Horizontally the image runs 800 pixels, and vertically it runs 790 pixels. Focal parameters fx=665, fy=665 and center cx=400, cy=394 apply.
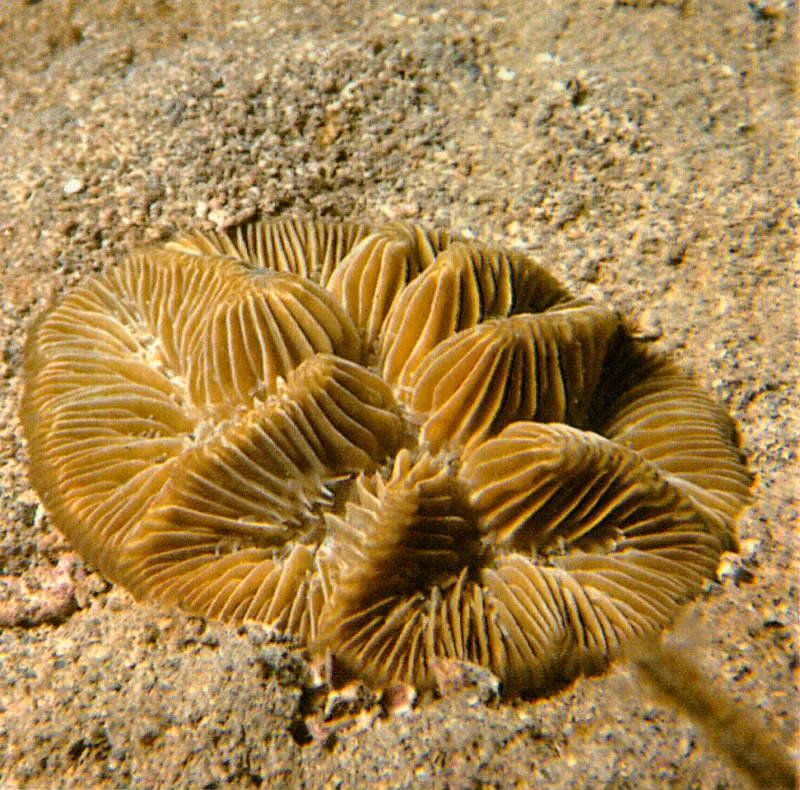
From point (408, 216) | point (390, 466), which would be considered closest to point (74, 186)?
point (408, 216)

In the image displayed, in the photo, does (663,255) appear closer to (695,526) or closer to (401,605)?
(695,526)

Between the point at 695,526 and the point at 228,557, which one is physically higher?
the point at 228,557

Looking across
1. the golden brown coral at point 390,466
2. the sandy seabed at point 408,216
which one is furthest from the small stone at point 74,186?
the golden brown coral at point 390,466

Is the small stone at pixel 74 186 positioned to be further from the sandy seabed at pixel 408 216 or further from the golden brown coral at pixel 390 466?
the golden brown coral at pixel 390 466

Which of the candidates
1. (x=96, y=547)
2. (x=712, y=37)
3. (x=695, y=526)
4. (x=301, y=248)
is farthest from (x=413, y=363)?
(x=712, y=37)

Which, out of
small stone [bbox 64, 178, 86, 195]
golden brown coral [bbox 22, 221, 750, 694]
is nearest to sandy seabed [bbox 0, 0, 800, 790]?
small stone [bbox 64, 178, 86, 195]

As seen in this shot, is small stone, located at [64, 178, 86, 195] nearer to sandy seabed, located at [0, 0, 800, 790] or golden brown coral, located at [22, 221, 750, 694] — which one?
sandy seabed, located at [0, 0, 800, 790]

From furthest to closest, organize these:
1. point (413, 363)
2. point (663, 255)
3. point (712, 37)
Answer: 1. point (712, 37)
2. point (663, 255)
3. point (413, 363)
